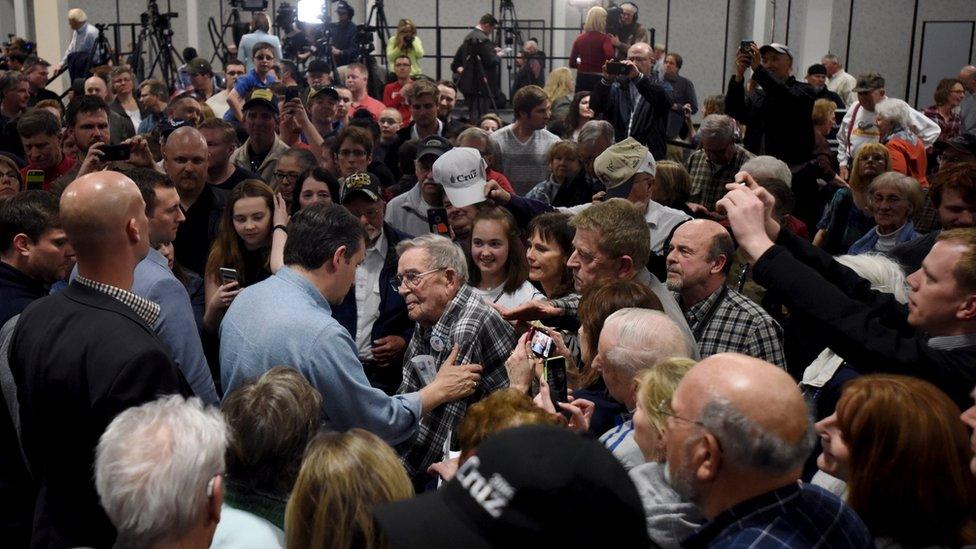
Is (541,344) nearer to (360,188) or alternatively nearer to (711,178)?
(360,188)

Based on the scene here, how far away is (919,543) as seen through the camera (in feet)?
5.97

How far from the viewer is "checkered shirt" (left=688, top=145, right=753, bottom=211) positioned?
5801mm

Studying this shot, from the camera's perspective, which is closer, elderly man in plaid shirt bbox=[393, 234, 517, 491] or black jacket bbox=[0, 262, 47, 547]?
black jacket bbox=[0, 262, 47, 547]

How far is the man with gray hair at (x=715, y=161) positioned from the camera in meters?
5.74

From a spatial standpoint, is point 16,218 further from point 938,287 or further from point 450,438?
point 938,287

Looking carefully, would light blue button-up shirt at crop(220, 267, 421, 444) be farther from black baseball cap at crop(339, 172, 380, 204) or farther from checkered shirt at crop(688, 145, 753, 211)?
checkered shirt at crop(688, 145, 753, 211)

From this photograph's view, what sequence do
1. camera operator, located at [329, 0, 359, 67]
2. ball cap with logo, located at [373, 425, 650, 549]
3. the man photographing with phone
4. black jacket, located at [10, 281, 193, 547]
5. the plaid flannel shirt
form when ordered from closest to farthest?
1. ball cap with logo, located at [373, 425, 650, 549]
2. black jacket, located at [10, 281, 193, 547]
3. the plaid flannel shirt
4. the man photographing with phone
5. camera operator, located at [329, 0, 359, 67]

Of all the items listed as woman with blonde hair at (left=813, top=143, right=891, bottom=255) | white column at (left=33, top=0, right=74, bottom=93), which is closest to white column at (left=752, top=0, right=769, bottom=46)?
woman with blonde hair at (left=813, top=143, right=891, bottom=255)

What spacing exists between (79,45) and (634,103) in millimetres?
7077

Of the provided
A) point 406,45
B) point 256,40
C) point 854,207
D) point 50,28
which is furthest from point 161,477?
point 50,28

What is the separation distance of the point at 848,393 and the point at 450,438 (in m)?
1.35

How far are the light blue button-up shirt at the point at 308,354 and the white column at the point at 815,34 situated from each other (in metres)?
12.4

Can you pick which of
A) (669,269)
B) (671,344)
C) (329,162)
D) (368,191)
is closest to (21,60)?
(329,162)

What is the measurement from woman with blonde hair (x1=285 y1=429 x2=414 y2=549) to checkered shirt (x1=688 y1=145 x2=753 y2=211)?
166 inches
